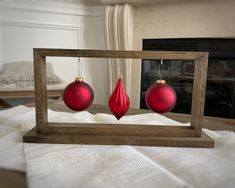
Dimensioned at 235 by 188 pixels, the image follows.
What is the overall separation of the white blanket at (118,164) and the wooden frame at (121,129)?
0.03 metres

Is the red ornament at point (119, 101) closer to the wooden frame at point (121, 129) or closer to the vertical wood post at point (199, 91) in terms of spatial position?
the wooden frame at point (121, 129)

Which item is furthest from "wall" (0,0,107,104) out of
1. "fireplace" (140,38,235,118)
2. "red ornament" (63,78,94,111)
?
"red ornament" (63,78,94,111)

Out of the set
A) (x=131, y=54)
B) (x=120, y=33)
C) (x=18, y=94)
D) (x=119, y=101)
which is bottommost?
(x=18, y=94)

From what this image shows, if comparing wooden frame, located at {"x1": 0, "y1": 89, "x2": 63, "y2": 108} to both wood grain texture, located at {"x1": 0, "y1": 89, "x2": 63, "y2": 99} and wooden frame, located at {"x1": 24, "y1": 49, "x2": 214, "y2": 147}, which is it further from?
wooden frame, located at {"x1": 24, "y1": 49, "x2": 214, "y2": 147}

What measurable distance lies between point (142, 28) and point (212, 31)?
598mm

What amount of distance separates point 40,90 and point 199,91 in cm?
42

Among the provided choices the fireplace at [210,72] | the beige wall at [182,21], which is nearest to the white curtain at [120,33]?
the beige wall at [182,21]

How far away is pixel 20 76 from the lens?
1833mm

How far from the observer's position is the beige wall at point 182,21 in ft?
5.83

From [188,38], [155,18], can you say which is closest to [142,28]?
[155,18]

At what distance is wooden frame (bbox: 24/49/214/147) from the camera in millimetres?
578

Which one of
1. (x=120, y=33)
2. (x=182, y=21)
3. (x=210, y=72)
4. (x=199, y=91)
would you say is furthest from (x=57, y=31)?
(x=199, y=91)

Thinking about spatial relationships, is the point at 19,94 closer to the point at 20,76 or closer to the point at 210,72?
the point at 20,76

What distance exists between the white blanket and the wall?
1773 mm
